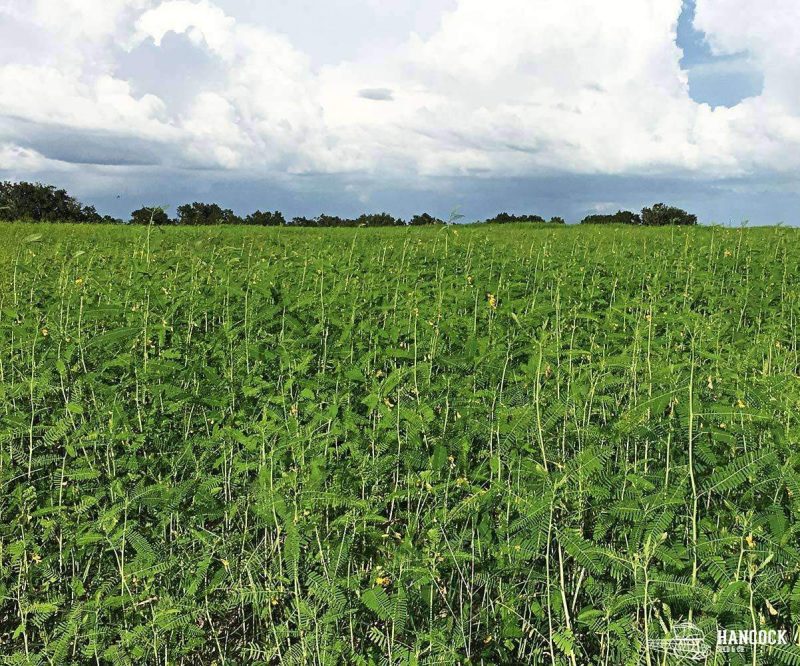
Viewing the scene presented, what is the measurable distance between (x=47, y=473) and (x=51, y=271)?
4.33 m

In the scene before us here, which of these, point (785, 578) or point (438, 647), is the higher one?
point (785, 578)

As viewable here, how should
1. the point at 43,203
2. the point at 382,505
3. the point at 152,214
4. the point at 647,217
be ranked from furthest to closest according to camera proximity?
the point at 43,203 < the point at 647,217 < the point at 152,214 < the point at 382,505

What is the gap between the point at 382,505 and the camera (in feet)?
8.07

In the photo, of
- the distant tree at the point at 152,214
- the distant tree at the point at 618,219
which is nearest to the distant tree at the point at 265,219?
the distant tree at the point at 618,219

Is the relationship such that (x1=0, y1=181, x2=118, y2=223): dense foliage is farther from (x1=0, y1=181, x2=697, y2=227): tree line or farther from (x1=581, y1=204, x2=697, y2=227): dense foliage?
(x1=581, y1=204, x2=697, y2=227): dense foliage

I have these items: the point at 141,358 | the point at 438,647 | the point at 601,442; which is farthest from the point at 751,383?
the point at 141,358

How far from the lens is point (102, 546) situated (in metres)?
2.63

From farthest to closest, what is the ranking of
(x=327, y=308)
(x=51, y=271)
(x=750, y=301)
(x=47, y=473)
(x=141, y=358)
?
(x=51, y=271) < (x=750, y=301) < (x=327, y=308) < (x=141, y=358) < (x=47, y=473)

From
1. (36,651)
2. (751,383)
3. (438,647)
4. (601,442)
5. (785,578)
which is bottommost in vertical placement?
(36,651)

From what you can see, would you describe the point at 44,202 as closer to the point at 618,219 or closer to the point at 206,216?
the point at 206,216

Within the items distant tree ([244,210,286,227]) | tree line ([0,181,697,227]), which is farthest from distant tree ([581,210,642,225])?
distant tree ([244,210,286,227])

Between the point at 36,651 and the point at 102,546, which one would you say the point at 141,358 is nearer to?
the point at 102,546

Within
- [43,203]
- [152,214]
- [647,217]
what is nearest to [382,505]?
[152,214]

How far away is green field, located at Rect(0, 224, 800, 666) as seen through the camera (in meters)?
2.07
